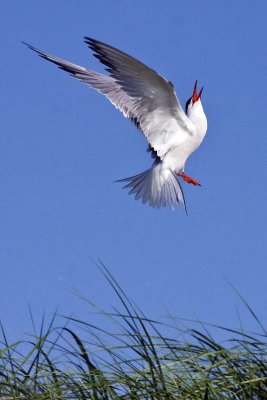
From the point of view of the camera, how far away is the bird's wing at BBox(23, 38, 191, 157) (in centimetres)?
874

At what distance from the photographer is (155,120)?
9.35 m

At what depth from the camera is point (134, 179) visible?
945cm

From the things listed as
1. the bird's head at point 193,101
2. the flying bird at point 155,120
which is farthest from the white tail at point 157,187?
the bird's head at point 193,101

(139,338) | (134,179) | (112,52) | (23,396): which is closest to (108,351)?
(139,338)

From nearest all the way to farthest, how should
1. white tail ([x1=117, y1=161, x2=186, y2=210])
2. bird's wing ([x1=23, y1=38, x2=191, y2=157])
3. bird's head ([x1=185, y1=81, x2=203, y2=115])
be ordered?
bird's wing ([x1=23, y1=38, x2=191, y2=157]) → white tail ([x1=117, y1=161, x2=186, y2=210]) → bird's head ([x1=185, y1=81, x2=203, y2=115])

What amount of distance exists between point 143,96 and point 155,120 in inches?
13.7

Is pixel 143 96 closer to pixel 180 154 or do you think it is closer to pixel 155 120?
pixel 155 120

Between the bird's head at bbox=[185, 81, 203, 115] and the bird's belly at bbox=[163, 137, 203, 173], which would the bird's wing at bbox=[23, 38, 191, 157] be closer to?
the bird's belly at bbox=[163, 137, 203, 173]

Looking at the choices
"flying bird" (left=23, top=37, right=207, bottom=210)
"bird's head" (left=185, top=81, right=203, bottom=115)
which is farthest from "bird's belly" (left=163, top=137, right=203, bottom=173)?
"bird's head" (left=185, top=81, right=203, bottom=115)

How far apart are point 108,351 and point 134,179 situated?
5.08 metres

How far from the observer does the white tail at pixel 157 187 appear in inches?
362

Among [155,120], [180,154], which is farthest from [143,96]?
[180,154]

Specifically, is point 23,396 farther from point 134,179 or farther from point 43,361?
point 134,179

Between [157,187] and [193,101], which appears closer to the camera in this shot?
[157,187]
